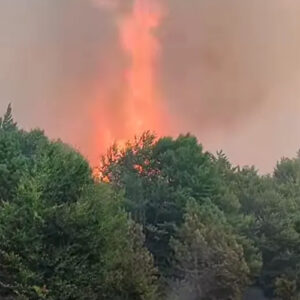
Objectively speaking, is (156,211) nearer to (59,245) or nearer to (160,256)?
(160,256)

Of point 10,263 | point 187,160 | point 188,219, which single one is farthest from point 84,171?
point 187,160

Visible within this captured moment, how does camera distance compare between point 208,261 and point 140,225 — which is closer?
point 208,261

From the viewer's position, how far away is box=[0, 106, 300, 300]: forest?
Answer: 23.4 metres

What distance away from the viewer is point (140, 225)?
32812mm

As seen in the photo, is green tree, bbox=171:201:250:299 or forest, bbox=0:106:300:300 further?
green tree, bbox=171:201:250:299

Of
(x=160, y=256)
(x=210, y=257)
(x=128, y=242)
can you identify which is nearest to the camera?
(x=128, y=242)

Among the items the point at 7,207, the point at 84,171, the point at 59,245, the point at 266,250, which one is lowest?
the point at 59,245

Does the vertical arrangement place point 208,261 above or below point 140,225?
below

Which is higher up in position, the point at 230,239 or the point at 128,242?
the point at 230,239

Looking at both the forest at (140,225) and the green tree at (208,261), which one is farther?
the green tree at (208,261)

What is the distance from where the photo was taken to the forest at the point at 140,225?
76.8 ft

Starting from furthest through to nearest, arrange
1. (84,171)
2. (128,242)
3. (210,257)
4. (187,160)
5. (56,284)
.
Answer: (187,160), (210,257), (128,242), (84,171), (56,284)

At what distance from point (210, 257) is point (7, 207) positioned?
13.0 m

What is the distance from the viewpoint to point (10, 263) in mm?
22922
